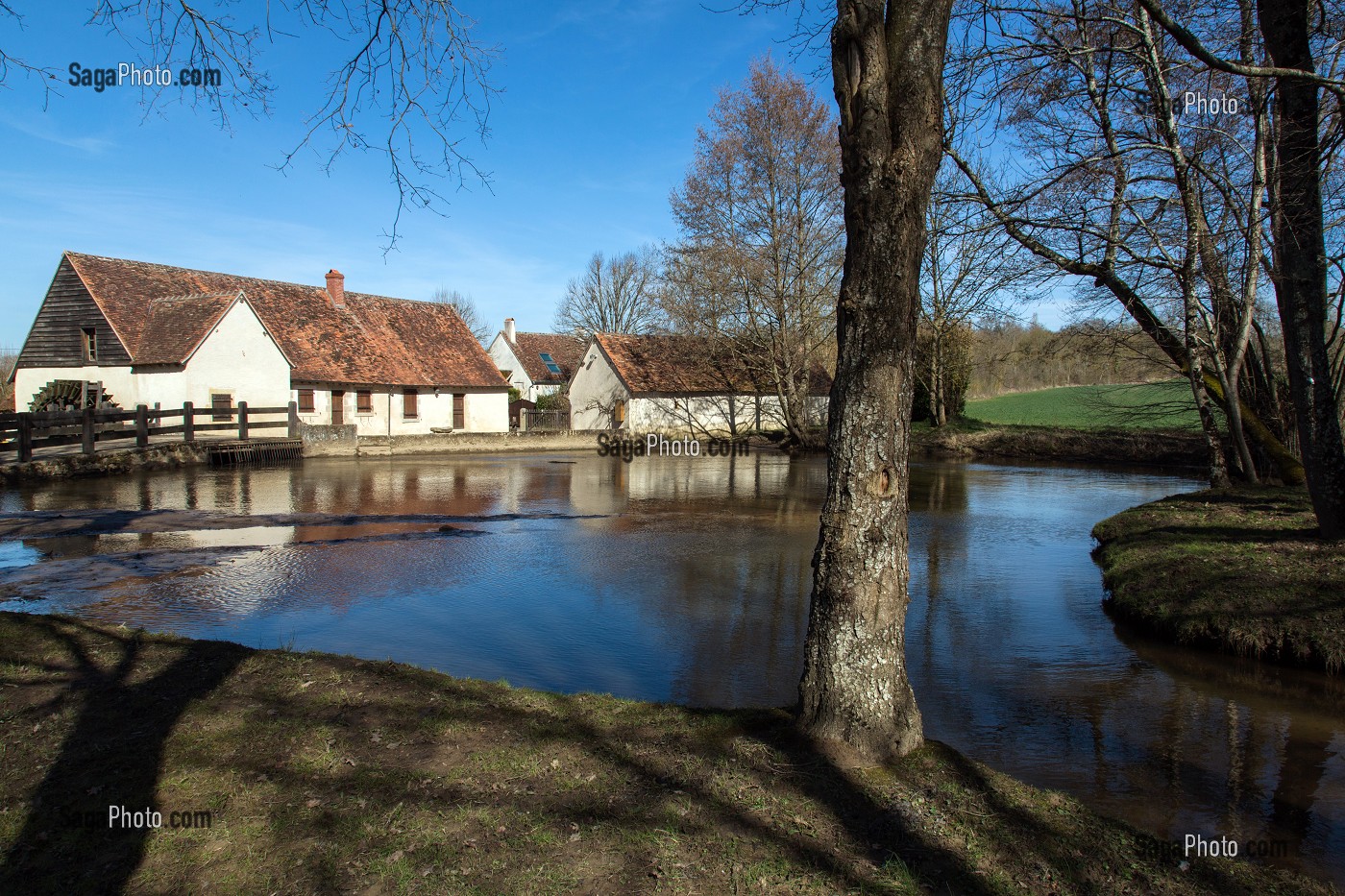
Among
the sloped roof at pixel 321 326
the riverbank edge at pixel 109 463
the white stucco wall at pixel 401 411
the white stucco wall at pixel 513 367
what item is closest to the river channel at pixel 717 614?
the riverbank edge at pixel 109 463

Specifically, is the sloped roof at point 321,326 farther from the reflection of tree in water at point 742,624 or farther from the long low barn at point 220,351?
the reflection of tree in water at point 742,624

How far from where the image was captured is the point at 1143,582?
338 inches

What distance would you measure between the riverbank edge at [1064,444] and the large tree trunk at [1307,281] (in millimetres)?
20245

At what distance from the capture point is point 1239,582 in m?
7.80

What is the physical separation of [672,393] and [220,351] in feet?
64.7

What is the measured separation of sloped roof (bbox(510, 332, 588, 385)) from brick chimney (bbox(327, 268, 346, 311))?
24.6m

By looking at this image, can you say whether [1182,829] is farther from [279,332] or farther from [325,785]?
[279,332]

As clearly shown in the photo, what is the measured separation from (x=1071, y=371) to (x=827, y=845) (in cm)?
6397

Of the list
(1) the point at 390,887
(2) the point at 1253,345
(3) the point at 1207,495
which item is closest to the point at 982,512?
(3) the point at 1207,495

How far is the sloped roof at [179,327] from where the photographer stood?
1170 inches

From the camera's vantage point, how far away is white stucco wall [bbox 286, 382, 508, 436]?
3269 cm

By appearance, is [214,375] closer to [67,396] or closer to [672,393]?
[67,396]

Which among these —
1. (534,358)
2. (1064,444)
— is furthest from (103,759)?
(534,358)

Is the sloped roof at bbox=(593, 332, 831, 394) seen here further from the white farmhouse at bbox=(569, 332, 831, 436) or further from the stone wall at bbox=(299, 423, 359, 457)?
the stone wall at bbox=(299, 423, 359, 457)
